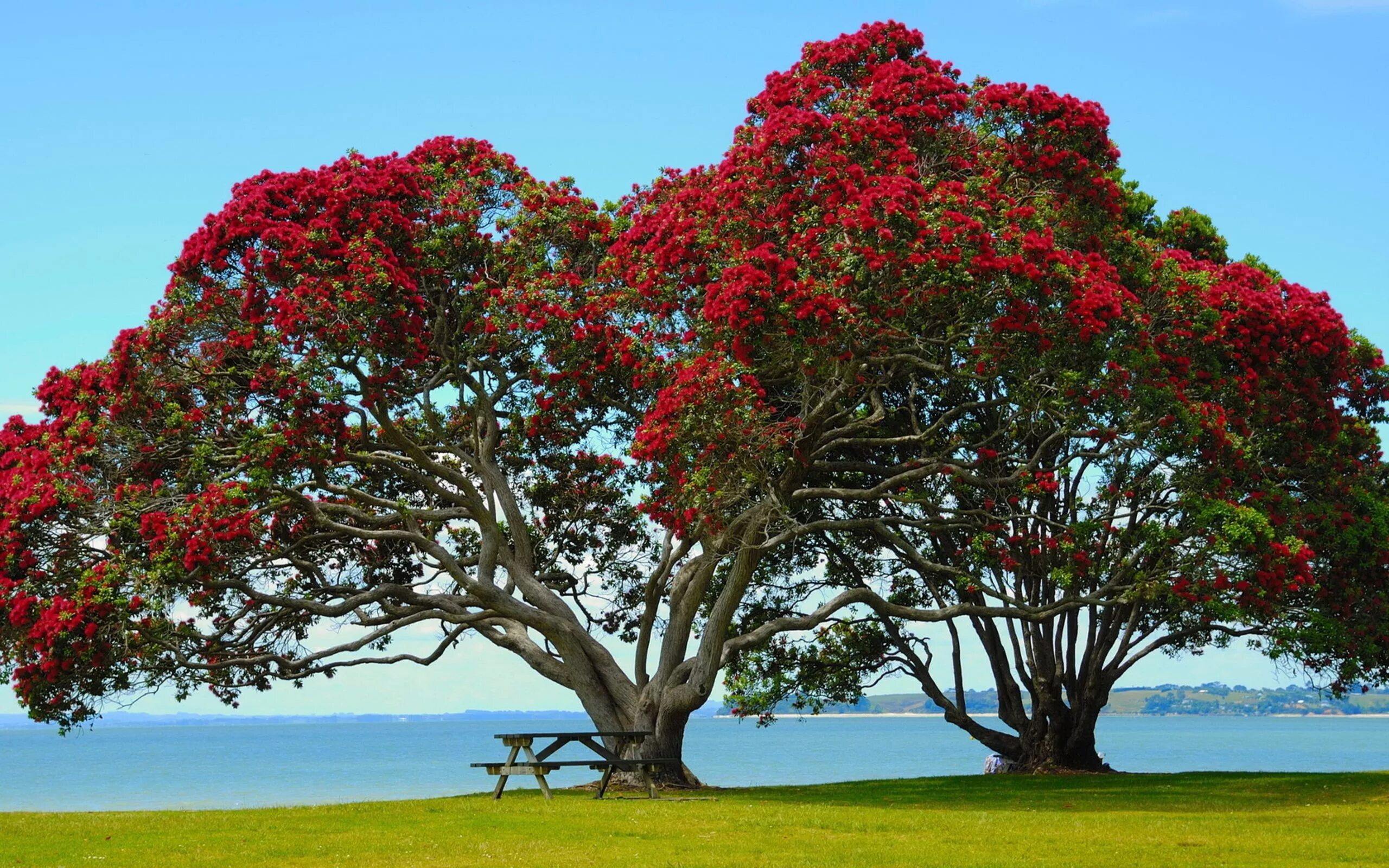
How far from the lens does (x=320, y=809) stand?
19531 mm

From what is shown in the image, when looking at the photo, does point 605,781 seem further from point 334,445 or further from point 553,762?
point 334,445

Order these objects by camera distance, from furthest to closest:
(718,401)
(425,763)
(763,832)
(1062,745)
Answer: (425,763) → (1062,745) → (718,401) → (763,832)

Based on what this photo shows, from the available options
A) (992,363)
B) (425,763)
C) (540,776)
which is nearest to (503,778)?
(540,776)

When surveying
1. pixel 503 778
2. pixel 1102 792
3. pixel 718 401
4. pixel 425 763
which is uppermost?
pixel 718 401

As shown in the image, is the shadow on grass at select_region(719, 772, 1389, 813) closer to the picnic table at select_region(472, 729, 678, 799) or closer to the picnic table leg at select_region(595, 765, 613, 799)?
the picnic table at select_region(472, 729, 678, 799)

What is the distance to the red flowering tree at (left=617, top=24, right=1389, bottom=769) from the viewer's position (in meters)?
18.6

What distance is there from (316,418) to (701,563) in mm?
6811

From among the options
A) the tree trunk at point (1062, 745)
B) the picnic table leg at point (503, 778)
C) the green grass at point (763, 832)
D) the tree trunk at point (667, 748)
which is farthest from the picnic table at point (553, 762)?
the tree trunk at point (1062, 745)

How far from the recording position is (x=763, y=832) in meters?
15.1

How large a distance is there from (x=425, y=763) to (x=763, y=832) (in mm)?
82020

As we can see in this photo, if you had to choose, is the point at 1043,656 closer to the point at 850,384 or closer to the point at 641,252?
the point at 850,384

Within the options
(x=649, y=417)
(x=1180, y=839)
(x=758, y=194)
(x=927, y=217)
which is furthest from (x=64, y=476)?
(x=1180, y=839)

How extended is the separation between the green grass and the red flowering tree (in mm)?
3408

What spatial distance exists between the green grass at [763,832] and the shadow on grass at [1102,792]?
0.11 meters
